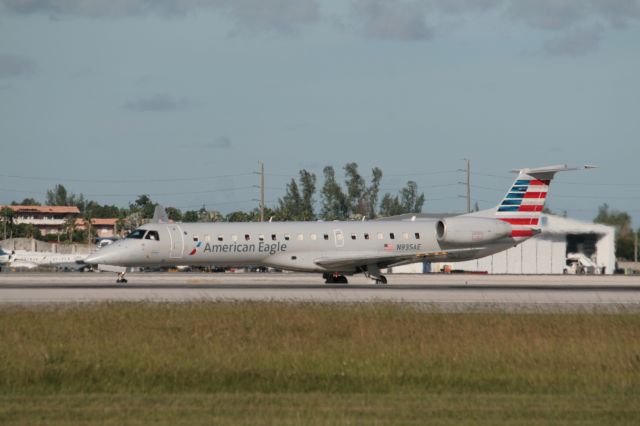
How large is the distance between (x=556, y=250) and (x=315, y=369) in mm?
69190

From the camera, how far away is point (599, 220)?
295ft

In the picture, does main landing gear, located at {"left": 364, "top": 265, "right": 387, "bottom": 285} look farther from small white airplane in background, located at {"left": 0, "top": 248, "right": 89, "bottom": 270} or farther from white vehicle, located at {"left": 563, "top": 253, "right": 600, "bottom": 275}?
small white airplane in background, located at {"left": 0, "top": 248, "right": 89, "bottom": 270}

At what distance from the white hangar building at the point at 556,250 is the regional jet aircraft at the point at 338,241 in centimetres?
2804

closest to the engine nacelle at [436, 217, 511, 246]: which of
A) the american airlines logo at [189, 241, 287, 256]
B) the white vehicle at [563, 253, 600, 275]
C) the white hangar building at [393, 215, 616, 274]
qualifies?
the american airlines logo at [189, 241, 287, 256]

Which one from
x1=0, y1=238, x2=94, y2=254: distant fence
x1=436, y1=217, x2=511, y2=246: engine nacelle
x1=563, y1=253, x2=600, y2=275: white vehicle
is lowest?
x1=563, y1=253, x2=600, y2=275: white vehicle

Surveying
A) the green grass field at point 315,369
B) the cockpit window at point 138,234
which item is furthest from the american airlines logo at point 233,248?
the green grass field at point 315,369

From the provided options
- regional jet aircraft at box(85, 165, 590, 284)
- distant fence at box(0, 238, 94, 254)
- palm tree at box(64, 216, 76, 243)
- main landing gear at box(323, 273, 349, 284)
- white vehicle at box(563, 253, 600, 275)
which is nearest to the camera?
regional jet aircraft at box(85, 165, 590, 284)

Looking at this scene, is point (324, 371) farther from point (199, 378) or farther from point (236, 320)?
point (236, 320)

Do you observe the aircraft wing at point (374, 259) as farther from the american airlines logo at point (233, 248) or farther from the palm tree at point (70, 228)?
the palm tree at point (70, 228)

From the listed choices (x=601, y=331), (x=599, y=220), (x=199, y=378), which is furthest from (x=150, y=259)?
(x=599, y=220)

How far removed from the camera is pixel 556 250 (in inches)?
3300

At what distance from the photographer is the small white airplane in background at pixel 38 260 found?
9981cm

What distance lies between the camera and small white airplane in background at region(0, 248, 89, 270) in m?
99.8

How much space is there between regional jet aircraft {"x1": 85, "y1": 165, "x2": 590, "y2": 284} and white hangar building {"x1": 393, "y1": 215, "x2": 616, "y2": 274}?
2804cm
